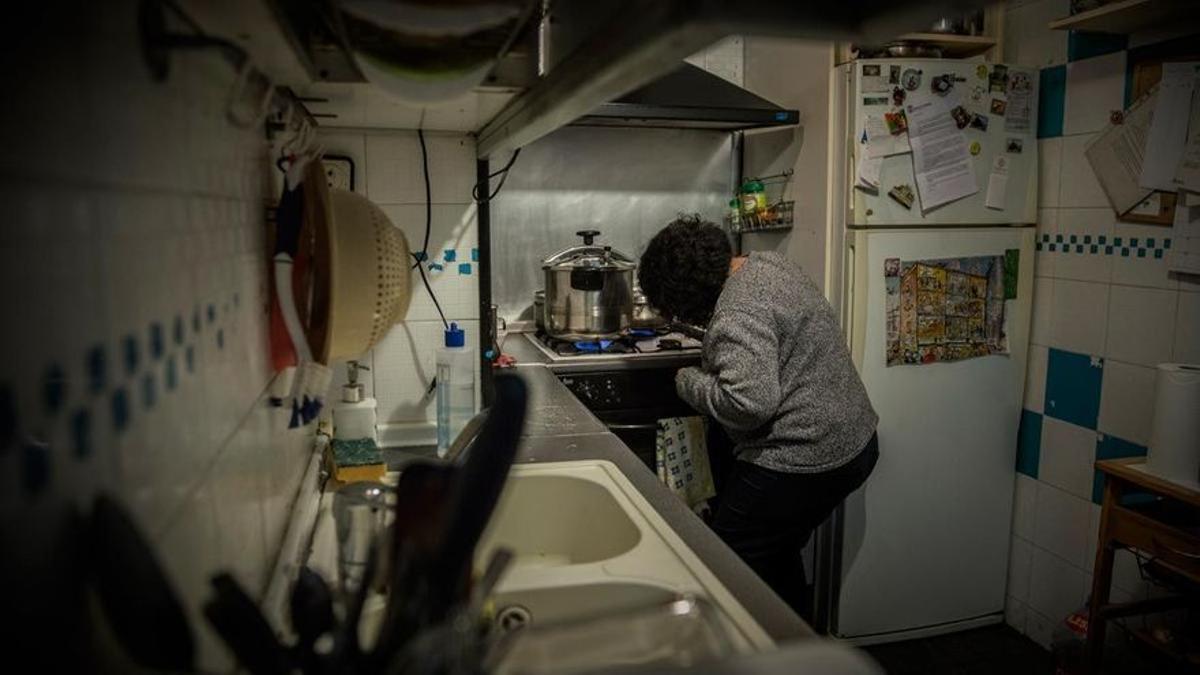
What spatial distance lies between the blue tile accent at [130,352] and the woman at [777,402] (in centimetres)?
165

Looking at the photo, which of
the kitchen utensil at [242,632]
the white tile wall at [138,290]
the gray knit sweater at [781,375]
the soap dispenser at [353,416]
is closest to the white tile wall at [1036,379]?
the gray knit sweater at [781,375]

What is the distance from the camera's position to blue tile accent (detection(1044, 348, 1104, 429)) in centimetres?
241

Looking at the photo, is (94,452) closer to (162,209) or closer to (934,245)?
(162,209)

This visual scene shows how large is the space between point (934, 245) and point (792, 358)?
753 millimetres

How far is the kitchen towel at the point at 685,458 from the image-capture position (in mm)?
2596

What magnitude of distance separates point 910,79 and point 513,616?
2.09 m

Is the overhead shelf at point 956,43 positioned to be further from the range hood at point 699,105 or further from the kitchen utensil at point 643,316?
the kitchen utensil at point 643,316

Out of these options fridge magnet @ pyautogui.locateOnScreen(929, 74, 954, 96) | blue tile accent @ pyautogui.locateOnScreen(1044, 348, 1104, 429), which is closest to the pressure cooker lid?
fridge magnet @ pyautogui.locateOnScreen(929, 74, 954, 96)

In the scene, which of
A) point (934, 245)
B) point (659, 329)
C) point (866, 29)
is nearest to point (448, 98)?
point (866, 29)

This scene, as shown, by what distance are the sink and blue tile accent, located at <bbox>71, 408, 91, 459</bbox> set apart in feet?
3.22

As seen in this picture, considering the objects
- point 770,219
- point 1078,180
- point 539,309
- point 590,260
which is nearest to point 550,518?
point 590,260

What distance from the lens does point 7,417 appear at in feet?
1.14

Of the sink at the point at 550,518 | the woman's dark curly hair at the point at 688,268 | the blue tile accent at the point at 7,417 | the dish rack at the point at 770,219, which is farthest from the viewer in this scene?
the dish rack at the point at 770,219

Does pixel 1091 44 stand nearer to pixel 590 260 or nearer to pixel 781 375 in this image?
pixel 781 375
